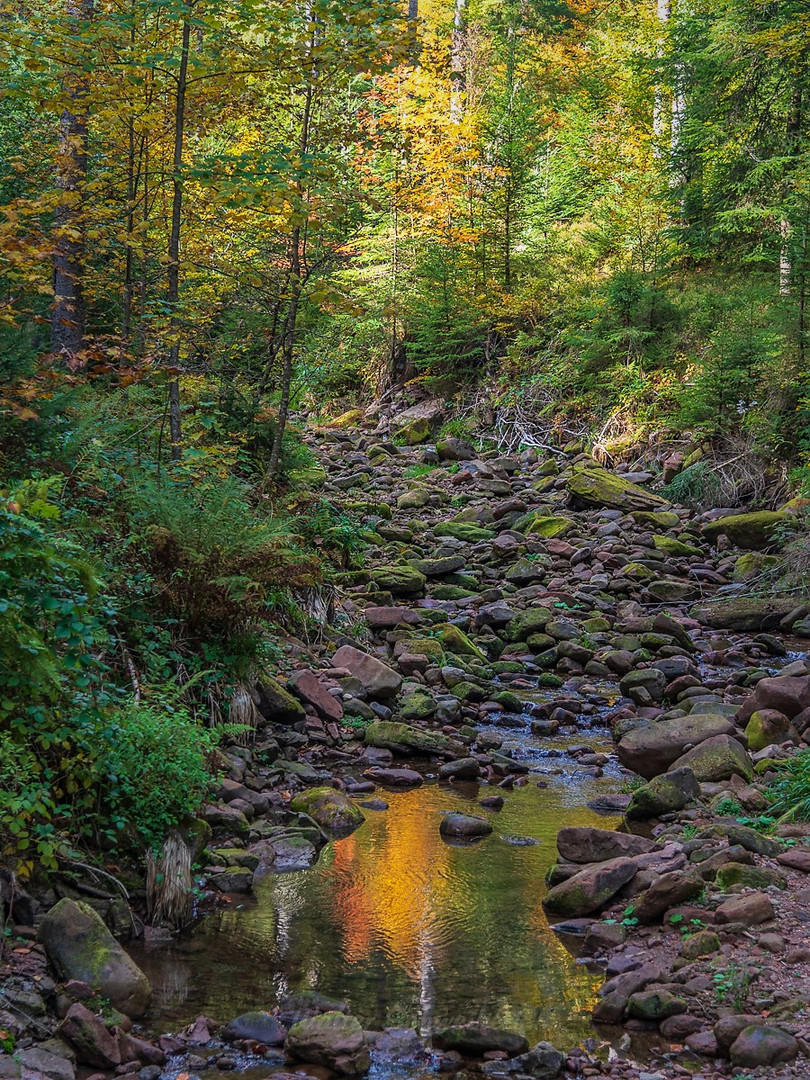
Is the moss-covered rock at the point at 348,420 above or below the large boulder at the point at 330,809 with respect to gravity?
above

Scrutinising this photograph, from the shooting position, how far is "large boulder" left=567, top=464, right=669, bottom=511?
15.2 meters

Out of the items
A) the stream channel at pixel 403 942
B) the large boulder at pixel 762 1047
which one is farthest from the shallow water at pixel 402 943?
the large boulder at pixel 762 1047

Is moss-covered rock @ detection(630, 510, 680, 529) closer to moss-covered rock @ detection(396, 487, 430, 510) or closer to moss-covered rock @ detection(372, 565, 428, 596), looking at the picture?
moss-covered rock @ detection(396, 487, 430, 510)

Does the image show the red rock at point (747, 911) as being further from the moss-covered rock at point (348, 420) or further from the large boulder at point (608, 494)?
the moss-covered rock at point (348, 420)

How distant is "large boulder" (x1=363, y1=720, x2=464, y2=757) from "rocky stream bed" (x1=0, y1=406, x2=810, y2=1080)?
0.8 inches

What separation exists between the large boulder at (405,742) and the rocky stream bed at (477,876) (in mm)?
19

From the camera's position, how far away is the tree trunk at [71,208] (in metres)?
8.01

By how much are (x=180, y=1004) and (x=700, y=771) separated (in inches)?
160

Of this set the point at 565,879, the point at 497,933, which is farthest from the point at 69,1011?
the point at 565,879

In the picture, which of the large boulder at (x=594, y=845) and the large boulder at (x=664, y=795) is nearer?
the large boulder at (x=594, y=845)

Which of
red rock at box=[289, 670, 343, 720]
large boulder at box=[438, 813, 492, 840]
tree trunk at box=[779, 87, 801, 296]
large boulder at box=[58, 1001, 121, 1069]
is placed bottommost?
large boulder at box=[438, 813, 492, 840]

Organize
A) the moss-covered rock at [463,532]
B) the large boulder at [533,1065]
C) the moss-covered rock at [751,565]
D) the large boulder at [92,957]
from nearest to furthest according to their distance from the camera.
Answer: the large boulder at [533,1065] < the large boulder at [92,957] < the moss-covered rock at [751,565] < the moss-covered rock at [463,532]

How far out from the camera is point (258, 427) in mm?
11250

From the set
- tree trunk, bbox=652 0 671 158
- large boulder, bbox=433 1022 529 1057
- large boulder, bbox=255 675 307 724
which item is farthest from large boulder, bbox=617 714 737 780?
tree trunk, bbox=652 0 671 158
